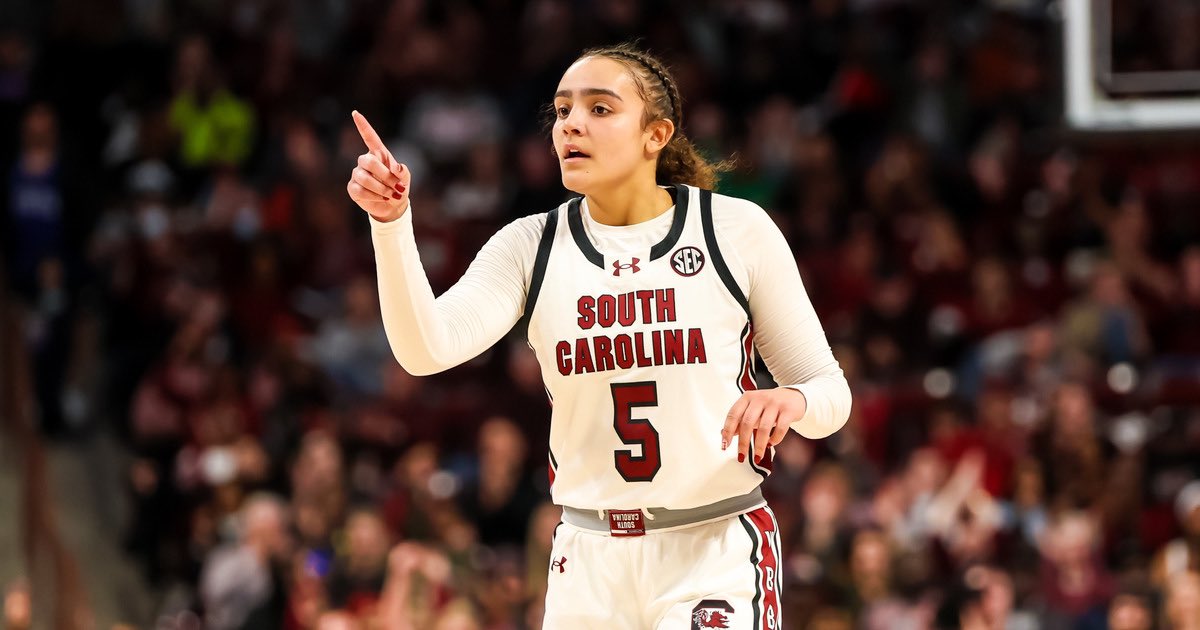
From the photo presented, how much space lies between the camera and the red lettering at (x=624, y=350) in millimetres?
4262

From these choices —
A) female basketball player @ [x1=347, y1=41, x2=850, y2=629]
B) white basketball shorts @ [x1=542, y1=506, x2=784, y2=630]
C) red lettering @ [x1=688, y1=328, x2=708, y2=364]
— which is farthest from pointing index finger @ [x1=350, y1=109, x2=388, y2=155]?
white basketball shorts @ [x1=542, y1=506, x2=784, y2=630]

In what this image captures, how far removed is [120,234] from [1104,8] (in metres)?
8.37

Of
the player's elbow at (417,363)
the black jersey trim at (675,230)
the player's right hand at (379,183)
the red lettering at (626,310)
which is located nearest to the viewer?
the player's right hand at (379,183)

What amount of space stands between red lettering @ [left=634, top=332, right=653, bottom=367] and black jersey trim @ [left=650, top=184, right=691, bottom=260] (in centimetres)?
25

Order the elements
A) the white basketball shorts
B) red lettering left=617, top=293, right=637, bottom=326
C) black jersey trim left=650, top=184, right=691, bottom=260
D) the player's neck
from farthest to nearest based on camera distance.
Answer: the player's neck < black jersey trim left=650, top=184, right=691, bottom=260 < red lettering left=617, top=293, right=637, bottom=326 < the white basketball shorts

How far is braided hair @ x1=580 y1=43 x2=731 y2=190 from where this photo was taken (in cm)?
450

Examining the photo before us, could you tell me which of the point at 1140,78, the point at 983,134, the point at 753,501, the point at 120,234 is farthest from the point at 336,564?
the point at 983,134

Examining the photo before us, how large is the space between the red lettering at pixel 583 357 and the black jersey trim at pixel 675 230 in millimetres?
312

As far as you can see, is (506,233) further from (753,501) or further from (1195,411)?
(1195,411)

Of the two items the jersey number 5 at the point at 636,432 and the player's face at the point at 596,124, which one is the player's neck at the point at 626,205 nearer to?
the player's face at the point at 596,124

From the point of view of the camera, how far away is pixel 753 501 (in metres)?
4.39

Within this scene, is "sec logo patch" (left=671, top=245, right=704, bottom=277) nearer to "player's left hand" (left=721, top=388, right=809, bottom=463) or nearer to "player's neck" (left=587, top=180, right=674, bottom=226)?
"player's neck" (left=587, top=180, right=674, bottom=226)

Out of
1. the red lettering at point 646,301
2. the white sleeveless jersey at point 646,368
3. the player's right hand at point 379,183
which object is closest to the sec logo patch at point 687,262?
the white sleeveless jersey at point 646,368

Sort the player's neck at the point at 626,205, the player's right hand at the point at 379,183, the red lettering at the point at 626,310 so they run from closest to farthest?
the player's right hand at the point at 379,183 < the red lettering at the point at 626,310 < the player's neck at the point at 626,205
